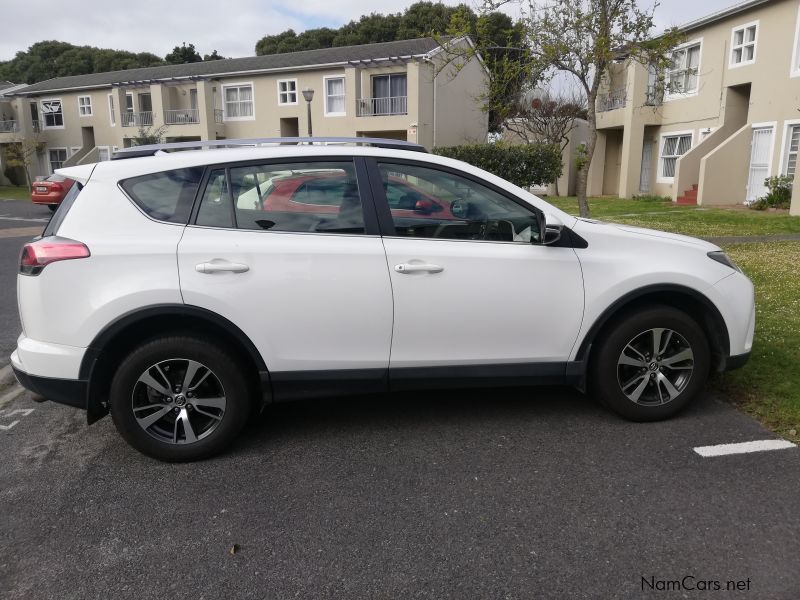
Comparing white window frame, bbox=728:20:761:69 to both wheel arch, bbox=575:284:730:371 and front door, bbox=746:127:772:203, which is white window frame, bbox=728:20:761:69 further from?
wheel arch, bbox=575:284:730:371

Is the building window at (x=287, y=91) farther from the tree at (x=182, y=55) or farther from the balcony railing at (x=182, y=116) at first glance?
the tree at (x=182, y=55)

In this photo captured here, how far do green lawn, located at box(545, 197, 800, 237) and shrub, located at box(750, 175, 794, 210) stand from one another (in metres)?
0.49

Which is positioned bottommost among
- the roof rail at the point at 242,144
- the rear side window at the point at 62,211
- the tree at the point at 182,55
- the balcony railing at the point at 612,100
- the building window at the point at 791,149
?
the rear side window at the point at 62,211

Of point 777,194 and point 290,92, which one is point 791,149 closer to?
point 777,194

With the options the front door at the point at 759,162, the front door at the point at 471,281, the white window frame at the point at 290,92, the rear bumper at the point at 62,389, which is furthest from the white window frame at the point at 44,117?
the front door at the point at 471,281

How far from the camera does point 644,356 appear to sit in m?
4.08

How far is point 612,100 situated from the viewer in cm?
2731

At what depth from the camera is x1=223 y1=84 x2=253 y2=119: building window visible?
1328 inches

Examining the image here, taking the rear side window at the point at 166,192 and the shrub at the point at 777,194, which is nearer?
the rear side window at the point at 166,192

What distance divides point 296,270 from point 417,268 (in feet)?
2.30

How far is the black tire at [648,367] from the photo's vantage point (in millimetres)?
3992

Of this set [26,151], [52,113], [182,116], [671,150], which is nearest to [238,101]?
[182,116]

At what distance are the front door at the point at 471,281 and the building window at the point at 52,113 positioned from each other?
44873 mm

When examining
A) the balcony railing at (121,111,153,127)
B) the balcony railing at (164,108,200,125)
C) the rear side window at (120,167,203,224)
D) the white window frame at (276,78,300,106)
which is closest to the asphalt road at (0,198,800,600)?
the rear side window at (120,167,203,224)
